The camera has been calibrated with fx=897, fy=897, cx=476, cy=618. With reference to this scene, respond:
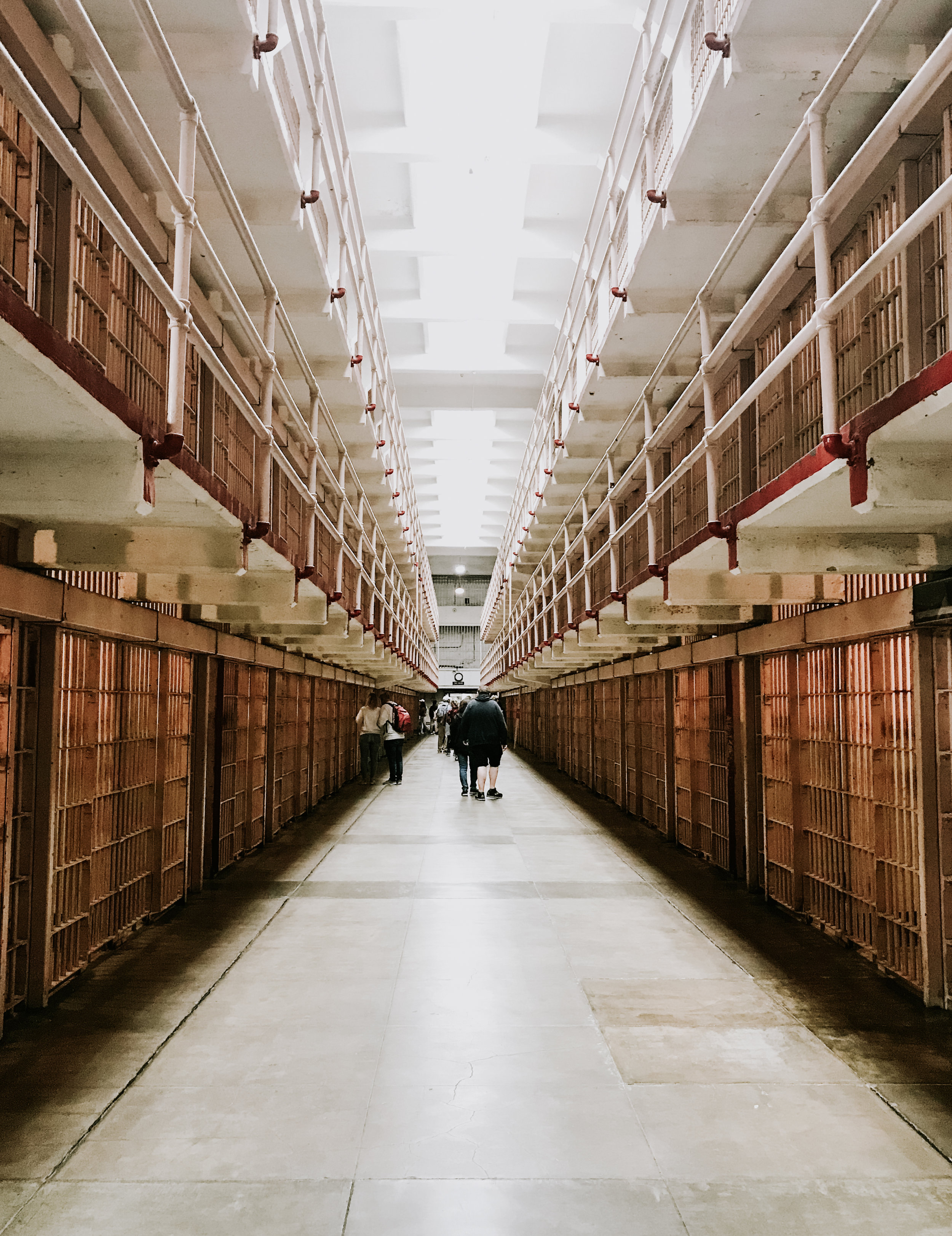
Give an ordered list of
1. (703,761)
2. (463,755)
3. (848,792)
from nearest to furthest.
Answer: (848,792) → (703,761) → (463,755)

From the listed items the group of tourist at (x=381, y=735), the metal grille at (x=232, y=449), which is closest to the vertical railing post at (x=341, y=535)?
the metal grille at (x=232, y=449)

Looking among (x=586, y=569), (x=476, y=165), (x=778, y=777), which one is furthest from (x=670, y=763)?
(x=476, y=165)

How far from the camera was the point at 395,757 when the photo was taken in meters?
15.4

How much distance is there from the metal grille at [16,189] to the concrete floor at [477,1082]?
3.07m

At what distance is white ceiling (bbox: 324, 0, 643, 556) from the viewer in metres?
9.21

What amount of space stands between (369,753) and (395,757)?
1068 millimetres

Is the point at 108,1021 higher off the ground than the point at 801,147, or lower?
lower

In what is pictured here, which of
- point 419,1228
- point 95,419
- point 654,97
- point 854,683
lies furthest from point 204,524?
point 654,97

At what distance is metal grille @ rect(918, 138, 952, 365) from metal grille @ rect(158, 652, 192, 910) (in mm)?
5167

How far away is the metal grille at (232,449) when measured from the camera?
639 centimetres

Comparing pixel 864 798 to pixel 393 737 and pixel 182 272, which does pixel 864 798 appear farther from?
pixel 393 737

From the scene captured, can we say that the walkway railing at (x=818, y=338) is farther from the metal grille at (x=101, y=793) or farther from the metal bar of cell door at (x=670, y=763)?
the metal grille at (x=101, y=793)

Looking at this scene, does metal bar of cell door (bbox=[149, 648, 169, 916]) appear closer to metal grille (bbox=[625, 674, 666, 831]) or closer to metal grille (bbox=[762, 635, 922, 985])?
metal grille (bbox=[762, 635, 922, 985])

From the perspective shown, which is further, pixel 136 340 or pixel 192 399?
pixel 192 399
